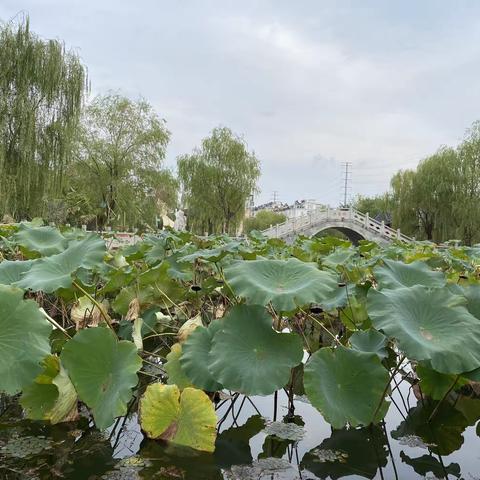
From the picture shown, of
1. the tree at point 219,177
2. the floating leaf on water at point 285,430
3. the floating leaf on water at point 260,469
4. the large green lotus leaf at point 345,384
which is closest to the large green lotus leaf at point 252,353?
the large green lotus leaf at point 345,384

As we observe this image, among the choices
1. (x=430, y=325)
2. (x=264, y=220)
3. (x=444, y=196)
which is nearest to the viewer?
(x=430, y=325)

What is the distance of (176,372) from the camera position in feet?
5.42

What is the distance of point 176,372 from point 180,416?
0.68 feet

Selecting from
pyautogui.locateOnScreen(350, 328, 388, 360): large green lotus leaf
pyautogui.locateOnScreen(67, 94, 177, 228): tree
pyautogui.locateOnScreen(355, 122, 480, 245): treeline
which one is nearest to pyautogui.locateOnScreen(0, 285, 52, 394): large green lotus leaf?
pyautogui.locateOnScreen(350, 328, 388, 360): large green lotus leaf

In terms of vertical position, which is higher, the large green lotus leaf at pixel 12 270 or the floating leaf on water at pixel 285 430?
the large green lotus leaf at pixel 12 270

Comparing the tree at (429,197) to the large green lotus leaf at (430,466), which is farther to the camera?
the tree at (429,197)

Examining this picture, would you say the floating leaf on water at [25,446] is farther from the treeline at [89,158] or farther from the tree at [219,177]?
the tree at [219,177]

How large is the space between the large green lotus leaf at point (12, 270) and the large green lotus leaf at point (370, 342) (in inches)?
46.3

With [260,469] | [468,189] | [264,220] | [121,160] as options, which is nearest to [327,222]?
[468,189]

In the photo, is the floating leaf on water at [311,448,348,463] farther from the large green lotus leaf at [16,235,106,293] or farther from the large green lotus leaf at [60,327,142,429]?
the large green lotus leaf at [16,235,106,293]

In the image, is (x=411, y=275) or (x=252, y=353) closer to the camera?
(x=252, y=353)

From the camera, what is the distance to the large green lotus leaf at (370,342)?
1604 millimetres

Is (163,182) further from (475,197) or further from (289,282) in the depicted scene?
(289,282)

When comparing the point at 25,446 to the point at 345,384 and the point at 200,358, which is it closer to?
the point at 200,358
